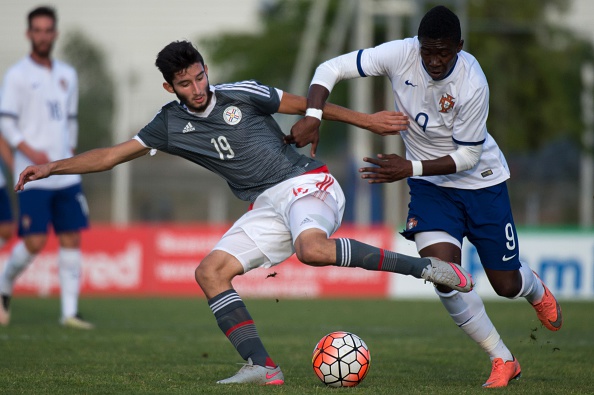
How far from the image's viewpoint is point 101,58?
39562 mm

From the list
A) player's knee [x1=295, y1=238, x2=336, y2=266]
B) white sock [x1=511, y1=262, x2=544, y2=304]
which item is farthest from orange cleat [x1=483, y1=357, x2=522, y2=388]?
player's knee [x1=295, y1=238, x2=336, y2=266]

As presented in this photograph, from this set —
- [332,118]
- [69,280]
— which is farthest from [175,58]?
[69,280]

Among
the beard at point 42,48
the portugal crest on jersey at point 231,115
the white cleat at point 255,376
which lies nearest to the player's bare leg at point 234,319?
the white cleat at point 255,376

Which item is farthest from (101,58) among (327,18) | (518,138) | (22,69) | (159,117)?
(159,117)

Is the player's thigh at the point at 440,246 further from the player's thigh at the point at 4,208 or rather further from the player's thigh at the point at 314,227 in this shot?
the player's thigh at the point at 4,208

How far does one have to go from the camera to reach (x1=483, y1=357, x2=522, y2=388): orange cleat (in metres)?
6.46

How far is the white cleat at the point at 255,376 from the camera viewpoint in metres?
6.21

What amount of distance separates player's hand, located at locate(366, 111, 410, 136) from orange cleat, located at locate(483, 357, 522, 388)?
1.80m

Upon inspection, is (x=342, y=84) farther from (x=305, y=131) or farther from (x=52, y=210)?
(x=305, y=131)

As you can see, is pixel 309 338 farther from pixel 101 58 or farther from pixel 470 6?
pixel 101 58

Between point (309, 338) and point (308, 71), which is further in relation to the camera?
point (308, 71)

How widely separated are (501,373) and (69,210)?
18.6 ft

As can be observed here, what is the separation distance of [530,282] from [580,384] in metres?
0.98

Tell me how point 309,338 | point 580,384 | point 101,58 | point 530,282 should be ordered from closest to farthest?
1. point 580,384
2. point 530,282
3. point 309,338
4. point 101,58
